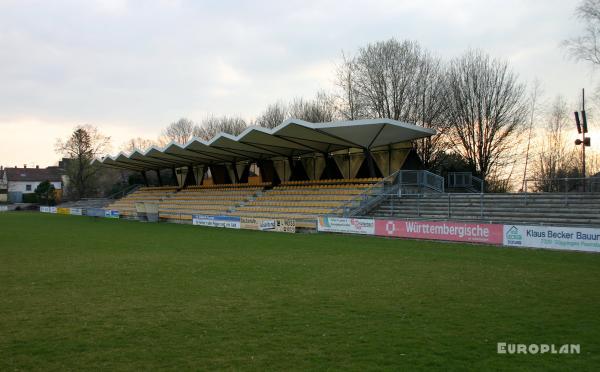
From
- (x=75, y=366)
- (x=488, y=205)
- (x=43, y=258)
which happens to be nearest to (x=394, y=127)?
(x=488, y=205)

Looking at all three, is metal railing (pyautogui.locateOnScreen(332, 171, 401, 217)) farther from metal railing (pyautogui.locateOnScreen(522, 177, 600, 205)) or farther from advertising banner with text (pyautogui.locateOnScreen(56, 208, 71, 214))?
advertising banner with text (pyautogui.locateOnScreen(56, 208, 71, 214))

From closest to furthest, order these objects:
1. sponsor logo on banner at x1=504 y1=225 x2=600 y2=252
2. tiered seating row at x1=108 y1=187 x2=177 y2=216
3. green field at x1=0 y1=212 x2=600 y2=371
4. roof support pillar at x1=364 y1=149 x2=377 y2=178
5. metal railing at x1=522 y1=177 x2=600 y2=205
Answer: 1. green field at x1=0 y1=212 x2=600 y2=371
2. sponsor logo on banner at x1=504 y1=225 x2=600 y2=252
3. metal railing at x1=522 y1=177 x2=600 y2=205
4. roof support pillar at x1=364 y1=149 x2=377 y2=178
5. tiered seating row at x1=108 y1=187 x2=177 y2=216

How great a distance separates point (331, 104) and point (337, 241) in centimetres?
2352

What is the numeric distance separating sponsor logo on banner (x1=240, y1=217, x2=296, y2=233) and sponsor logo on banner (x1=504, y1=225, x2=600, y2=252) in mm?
12223

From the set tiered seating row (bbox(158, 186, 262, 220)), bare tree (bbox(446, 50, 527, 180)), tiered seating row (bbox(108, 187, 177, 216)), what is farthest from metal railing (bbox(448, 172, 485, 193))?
tiered seating row (bbox(108, 187, 177, 216))

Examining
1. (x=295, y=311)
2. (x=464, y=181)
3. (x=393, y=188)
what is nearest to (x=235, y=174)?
(x=393, y=188)

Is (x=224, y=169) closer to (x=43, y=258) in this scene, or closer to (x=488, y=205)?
(x=488, y=205)

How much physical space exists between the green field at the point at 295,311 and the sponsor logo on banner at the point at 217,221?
49.7 ft

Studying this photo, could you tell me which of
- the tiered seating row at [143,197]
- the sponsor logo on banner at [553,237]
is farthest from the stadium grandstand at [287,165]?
the sponsor logo on banner at [553,237]

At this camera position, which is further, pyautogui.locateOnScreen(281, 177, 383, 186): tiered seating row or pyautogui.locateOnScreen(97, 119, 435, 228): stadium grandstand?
pyautogui.locateOnScreen(281, 177, 383, 186): tiered seating row

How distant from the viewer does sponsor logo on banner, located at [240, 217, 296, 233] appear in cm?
2684

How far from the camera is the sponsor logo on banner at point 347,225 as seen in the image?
23.2 m

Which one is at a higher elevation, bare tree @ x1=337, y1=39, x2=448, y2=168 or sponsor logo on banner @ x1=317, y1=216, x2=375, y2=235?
bare tree @ x1=337, y1=39, x2=448, y2=168

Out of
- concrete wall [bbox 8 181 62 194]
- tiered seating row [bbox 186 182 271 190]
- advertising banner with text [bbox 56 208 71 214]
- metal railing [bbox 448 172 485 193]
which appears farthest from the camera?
concrete wall [bbox 8 181 62 194]
